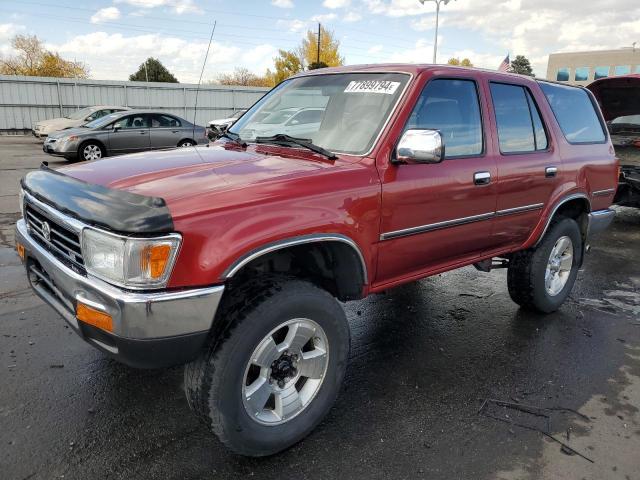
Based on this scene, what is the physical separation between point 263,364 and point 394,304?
2.43 meters

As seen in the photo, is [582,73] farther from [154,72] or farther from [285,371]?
[285,371]

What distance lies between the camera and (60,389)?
10.1 ft

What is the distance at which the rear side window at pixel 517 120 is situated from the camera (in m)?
3.66

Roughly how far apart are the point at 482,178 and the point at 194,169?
6.32ft

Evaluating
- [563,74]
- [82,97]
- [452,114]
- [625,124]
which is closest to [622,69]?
[563,74]

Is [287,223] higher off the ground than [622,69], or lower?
lower

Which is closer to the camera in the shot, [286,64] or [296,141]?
[296,141]

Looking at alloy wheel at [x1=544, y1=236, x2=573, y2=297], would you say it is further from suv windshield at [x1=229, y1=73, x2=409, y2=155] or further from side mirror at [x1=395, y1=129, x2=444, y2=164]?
suv windshield at [x1=229, y1=73, x2=409, y2=155]

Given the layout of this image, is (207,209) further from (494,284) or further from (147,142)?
(147,142)

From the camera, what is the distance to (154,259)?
6.75 ft

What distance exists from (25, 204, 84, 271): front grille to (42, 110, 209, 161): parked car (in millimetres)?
10226

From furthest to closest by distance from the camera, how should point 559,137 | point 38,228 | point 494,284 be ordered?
point 494,284 < point 559,137 < point 38,228

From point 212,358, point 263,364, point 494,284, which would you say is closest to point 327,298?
point 263,364

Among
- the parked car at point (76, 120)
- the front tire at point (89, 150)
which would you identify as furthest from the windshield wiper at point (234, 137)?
the parked car at point (76, 120)
